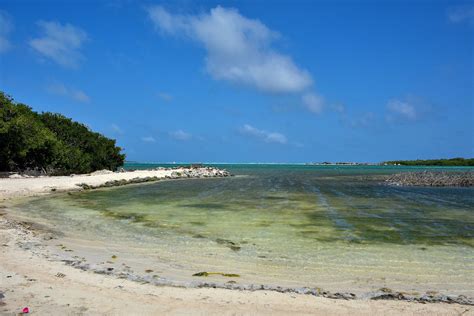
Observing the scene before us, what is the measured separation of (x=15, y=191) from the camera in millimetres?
23766

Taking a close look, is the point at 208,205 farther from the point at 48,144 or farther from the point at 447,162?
the point at 447,162

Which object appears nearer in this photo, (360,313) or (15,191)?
(360,313)

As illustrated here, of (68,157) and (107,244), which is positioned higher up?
(68,157)

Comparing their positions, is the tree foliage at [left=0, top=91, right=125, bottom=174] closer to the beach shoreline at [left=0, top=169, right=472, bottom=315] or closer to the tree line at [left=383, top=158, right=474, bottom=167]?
the beach shoreline at [left=0, top=169, right=472, bottom=315]

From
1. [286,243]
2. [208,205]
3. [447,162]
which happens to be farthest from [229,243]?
[447,162]

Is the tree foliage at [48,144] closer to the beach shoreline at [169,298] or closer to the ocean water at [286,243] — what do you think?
the ocean water at [286,243]

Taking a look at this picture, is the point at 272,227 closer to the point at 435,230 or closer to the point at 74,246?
the point at 435,230

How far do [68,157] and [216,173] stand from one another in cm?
2316

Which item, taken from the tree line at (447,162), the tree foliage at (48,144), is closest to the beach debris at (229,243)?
the tree foliage at (48,144)

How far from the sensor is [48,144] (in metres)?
38.2

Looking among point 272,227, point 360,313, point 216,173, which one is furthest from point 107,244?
point 216,173

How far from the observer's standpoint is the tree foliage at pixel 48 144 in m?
33.2

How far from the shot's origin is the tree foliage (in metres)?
33.2

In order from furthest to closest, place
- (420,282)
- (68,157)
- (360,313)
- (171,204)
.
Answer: (68,157), (171,204), (420,282), (360,313)
